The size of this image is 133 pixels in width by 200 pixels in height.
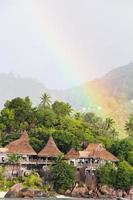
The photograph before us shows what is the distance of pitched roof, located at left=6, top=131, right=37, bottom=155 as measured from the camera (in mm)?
86188

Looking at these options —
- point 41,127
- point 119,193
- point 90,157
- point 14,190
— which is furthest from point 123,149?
point 14,190

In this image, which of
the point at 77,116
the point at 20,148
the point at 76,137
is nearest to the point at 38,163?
the point at 20,148

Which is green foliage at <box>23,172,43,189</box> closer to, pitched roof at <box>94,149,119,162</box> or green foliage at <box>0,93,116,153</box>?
green foliage at <box>0,93,116,153</box>

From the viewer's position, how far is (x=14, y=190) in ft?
243

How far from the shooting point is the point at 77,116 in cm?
11862

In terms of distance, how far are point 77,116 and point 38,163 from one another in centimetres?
3305

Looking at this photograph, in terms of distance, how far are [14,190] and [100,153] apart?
20.3 m

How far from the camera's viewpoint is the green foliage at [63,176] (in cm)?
7875

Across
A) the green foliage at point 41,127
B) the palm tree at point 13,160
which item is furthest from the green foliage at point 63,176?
the green foliage at point 41,127

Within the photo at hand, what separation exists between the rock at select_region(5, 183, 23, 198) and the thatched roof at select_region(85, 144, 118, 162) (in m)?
17.3

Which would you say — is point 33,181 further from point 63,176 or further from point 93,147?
point 93,147

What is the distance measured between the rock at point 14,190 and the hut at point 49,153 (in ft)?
38.3

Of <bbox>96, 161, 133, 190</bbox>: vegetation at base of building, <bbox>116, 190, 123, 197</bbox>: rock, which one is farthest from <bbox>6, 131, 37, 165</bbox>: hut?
<bbox>116, 190, 123, 197</bbox>: rock

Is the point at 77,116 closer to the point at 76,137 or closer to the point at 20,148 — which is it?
the point at 76,137
